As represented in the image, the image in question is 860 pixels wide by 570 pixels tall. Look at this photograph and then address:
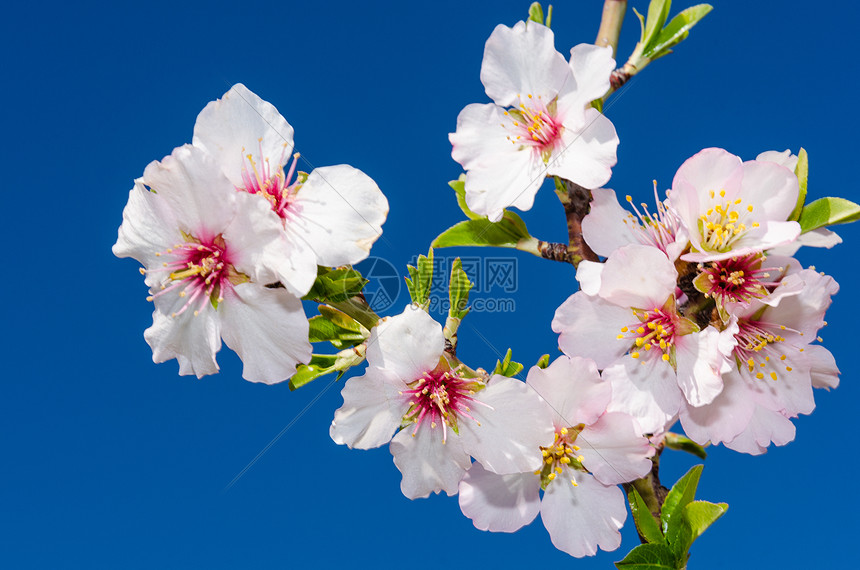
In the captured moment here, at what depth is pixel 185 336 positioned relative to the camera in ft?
4.42

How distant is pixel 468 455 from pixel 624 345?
15.6 inches

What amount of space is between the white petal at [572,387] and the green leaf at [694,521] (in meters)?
0.34

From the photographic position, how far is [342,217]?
1.28m

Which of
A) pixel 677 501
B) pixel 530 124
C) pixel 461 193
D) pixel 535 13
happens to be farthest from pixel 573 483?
pixel 535 13

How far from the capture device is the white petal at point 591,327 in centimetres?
136

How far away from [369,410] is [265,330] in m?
0.26

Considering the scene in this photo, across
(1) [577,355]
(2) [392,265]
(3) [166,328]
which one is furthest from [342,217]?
(1) [577,355]

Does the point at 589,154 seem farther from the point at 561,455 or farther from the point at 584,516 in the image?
the point at 584,516

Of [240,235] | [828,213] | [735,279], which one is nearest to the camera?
[240,235]

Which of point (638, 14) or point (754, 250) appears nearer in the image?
point (754, 250)

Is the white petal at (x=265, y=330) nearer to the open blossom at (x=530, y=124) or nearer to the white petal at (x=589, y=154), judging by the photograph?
the open blossom at (x=530, y=124)

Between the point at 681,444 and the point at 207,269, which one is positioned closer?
the point at 207,269

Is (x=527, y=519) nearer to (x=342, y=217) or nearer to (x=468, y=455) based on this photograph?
(x=468, y=455)

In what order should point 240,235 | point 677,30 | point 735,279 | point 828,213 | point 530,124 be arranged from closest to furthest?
1. point 240,235
2. point 735,279
3. point 828,213
4. point 530,124
5. point 677,30
